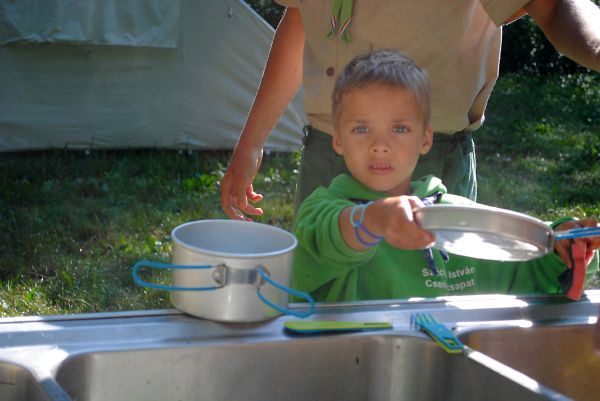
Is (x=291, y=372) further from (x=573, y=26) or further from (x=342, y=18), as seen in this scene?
(x=342, y=18)

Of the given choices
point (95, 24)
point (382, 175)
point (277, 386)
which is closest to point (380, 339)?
point (277, 386)

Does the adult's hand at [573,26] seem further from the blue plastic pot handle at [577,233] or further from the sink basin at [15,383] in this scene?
the sink basin at [15,383]

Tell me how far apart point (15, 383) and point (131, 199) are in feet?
13.5

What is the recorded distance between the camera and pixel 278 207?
516 cm

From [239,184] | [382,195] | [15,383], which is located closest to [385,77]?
[382,195]

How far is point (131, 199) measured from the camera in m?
5.18

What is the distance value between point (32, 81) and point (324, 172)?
422 cm

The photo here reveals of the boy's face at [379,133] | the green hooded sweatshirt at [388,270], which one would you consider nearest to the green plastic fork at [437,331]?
the green hooded sweatshirt at [388,270]

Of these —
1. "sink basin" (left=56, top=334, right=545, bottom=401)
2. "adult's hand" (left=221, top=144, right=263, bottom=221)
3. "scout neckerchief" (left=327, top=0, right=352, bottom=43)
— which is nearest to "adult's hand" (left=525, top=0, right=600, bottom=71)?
"scout neckerchief" (left=327, top=0, right=352, bottom=43)

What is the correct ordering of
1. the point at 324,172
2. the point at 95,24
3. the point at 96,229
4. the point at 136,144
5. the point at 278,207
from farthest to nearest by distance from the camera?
→ the point at 136,144 → the point at 95,24 → the point at 278,207 → the point at 96,229 → the point at 324,172

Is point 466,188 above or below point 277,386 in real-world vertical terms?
above

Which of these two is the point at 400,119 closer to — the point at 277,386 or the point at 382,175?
the point at 382,175

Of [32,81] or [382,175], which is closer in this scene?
[382,175]

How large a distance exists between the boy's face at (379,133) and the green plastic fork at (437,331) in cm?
39
